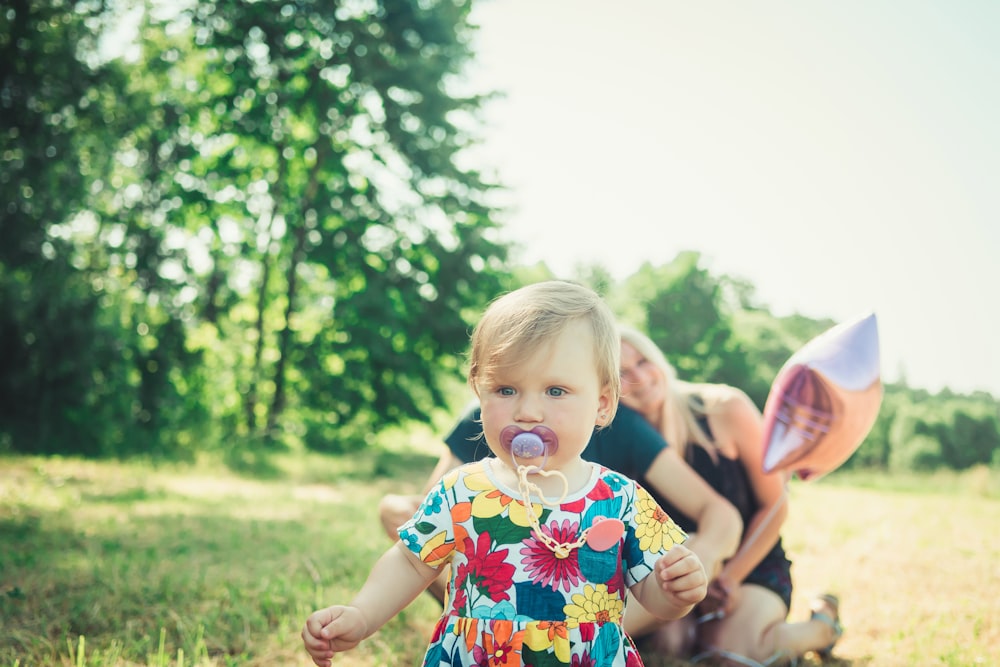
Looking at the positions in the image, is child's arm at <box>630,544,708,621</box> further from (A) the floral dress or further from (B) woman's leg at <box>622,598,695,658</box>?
(B) woman's leg at <box>622,598,695,658</box>

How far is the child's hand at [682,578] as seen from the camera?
137 cm

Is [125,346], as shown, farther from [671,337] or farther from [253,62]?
[671,337]

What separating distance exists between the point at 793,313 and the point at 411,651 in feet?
15.9

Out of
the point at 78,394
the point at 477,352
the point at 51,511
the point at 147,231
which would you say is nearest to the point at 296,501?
the point at 51,511

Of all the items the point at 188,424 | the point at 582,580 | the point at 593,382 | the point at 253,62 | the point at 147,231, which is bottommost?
the point at 188,424

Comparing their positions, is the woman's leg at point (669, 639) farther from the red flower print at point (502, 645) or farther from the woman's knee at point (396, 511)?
the red flower print at point (502, 645)

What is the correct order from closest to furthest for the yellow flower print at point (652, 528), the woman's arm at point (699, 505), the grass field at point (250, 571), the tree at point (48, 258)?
the yellow flower print at point (652, 528)
the woman's arm at point (699, 505)
the grass field at point (250, 571)
the tree at point (48, 258)

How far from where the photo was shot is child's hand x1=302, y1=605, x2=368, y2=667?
1381 millimetres

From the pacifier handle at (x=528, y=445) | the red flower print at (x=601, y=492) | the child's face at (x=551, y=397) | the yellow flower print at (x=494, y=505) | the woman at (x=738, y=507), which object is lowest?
the woman at (x=738, y=507)

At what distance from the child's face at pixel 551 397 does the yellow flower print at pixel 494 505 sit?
0.28 feet

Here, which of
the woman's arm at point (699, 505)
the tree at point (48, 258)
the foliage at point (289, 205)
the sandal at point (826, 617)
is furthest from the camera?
the foliage at point (289, 205)

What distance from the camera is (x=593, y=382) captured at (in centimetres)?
148

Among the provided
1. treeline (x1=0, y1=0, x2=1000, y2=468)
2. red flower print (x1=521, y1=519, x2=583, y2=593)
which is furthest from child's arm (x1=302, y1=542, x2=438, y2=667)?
treeline (x1=0, y1=0, x2=1000, y2=468)

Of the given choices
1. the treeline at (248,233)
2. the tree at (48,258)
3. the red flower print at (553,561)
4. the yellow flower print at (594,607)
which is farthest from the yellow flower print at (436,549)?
the tree at (48,258)
